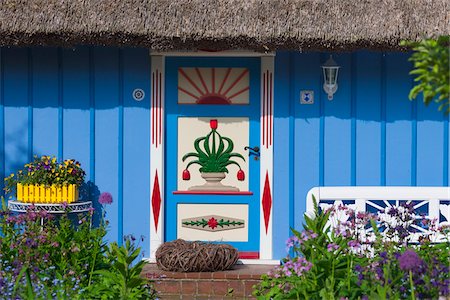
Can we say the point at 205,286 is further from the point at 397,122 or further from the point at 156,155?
the point at 397,122

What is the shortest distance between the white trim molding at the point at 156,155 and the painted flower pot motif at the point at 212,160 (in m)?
0.28

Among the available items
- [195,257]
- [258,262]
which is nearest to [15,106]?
[195,257]

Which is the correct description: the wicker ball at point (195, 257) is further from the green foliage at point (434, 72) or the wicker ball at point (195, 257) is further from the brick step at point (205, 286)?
the green foliage at point (434, 72)

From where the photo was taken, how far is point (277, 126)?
9094 mm

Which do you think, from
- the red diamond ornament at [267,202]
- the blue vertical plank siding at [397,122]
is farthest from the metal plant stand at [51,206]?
the blue vertical plank siding at [397,122]

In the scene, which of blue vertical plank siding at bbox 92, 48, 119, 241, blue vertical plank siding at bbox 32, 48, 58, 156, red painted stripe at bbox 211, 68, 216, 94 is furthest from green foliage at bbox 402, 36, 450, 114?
blue vertical plank siding at bbox 32, 48, 58, 156

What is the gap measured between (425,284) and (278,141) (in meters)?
3.65

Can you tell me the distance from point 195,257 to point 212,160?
49.3 inches

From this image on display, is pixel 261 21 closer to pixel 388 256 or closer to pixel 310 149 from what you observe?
pixel 310 149

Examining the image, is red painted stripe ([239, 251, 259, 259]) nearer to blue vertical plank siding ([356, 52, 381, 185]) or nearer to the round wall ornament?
blue vertical plank siding ([356, 52, 381, 185])

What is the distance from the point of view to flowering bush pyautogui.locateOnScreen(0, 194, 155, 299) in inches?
242

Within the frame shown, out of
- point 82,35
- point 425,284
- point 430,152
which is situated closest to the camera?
A: point 425,284

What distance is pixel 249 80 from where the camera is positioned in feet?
30.1

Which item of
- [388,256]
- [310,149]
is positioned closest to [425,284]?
[388,256]
